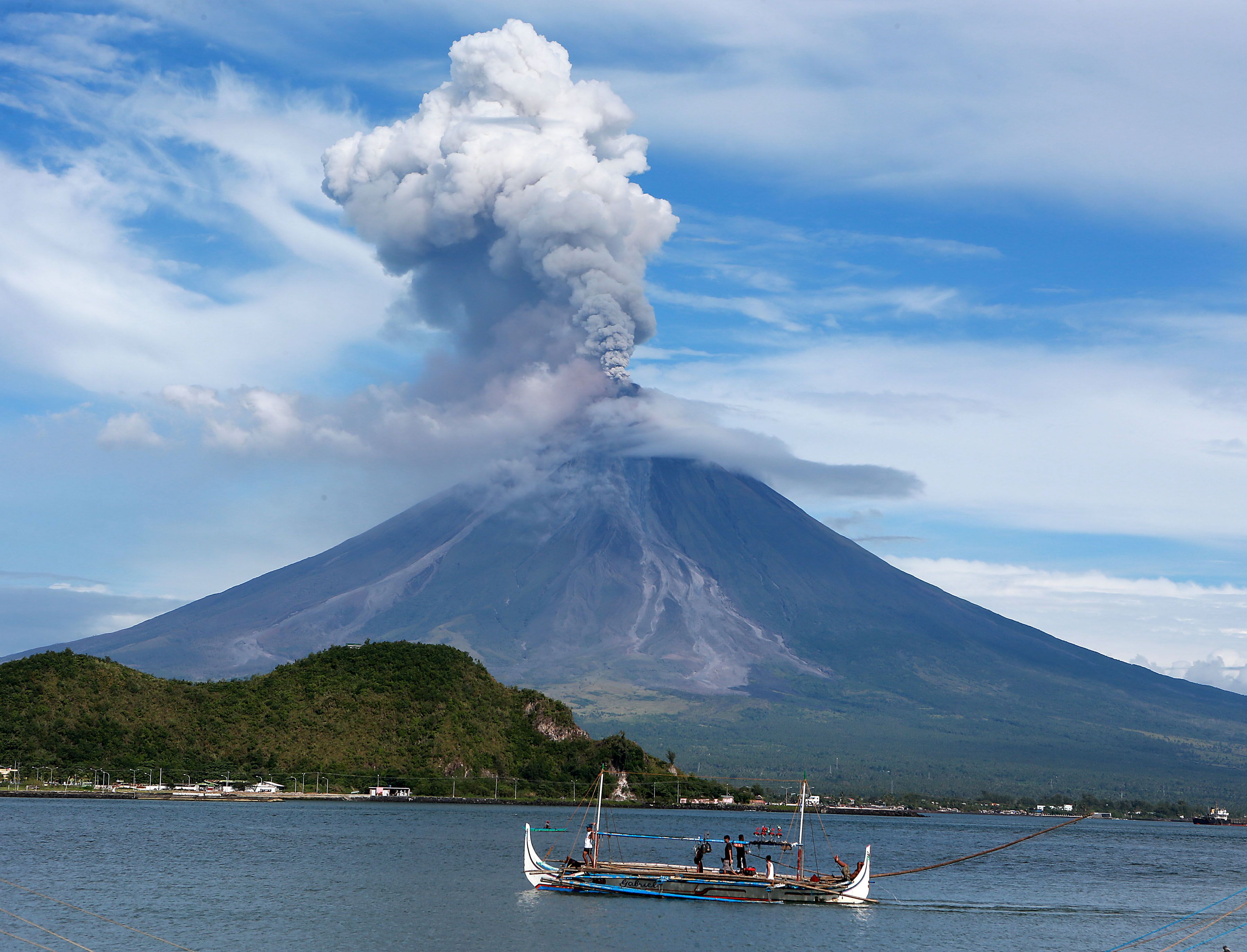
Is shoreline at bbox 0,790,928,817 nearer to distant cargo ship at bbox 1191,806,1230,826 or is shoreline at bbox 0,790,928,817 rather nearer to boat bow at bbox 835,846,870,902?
Result: boat bow at bbox 835,846,870,902

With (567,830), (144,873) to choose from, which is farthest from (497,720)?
(144,873)

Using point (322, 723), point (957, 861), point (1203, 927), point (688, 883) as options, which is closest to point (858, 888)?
point (957, 861)

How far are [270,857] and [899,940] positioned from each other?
32165 mm

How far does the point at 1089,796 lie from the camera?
17162 centimetres

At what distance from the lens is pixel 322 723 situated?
4665 inches

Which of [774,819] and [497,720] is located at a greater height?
[497,720]

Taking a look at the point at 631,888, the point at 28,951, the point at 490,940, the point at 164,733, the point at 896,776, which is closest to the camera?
the point at 28,951

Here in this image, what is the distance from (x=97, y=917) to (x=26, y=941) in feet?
15.9

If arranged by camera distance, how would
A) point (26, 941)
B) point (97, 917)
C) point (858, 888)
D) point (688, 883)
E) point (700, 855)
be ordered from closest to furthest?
point (26, 941) < point (97, 917) < point (688, 883) < point (858, 888) < point (700, 855)

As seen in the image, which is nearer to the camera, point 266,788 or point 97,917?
point 97,917

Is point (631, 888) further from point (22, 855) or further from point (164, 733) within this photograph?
point (164, 733)

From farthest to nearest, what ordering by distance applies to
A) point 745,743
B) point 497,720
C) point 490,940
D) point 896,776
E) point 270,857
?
point 745,743 → point 896,776 → point 497,720 → point 270,857 → point 490,940

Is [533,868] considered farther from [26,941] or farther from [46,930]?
[26,941]

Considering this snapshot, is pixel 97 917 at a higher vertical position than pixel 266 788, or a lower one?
lower
